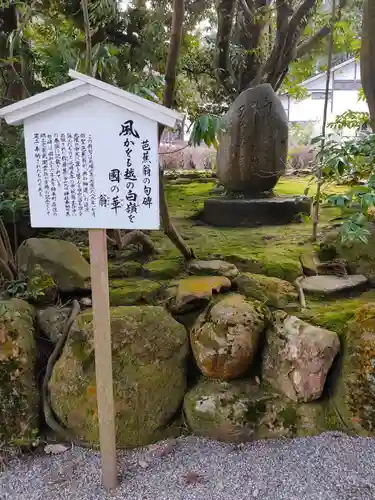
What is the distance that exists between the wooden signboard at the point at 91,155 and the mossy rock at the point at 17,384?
84 cm

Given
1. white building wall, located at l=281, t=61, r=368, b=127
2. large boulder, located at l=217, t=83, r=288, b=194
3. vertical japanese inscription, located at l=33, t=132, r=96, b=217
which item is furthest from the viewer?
white building wall, located at l=281, t=61, r=368, b=127

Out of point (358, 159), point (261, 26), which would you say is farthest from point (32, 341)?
point (261, 26)

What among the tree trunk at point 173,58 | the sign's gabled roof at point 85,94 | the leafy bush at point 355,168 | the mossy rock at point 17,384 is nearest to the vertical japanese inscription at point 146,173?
the sign's gabled roof at point 85,94

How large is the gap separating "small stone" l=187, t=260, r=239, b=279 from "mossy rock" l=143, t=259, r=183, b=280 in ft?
0.35

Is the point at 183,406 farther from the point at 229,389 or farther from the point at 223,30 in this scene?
the point at 223,30

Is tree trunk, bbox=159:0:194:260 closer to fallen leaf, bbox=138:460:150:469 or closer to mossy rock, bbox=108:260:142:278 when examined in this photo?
mossy rock, bbox=108:260:142:278

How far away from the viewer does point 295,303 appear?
8.45ft

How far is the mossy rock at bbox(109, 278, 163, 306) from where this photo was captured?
101 inches

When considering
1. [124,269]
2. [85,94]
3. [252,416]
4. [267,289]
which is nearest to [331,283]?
[267,289]

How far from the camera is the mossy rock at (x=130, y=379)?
2.20 meters

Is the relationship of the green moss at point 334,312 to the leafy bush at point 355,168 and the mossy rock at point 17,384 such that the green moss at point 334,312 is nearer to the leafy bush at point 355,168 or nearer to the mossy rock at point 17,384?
the leafy bush at point 355,168

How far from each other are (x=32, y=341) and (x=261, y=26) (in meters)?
6.63

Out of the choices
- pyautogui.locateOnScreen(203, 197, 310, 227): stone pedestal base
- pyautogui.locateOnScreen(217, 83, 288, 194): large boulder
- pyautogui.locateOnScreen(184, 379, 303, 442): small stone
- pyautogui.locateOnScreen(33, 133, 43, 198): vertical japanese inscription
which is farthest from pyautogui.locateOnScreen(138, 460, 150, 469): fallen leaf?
pyautogui.locateOnScreen(217, 83, 288, 194): large boulder

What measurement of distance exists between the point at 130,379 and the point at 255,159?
273cm
